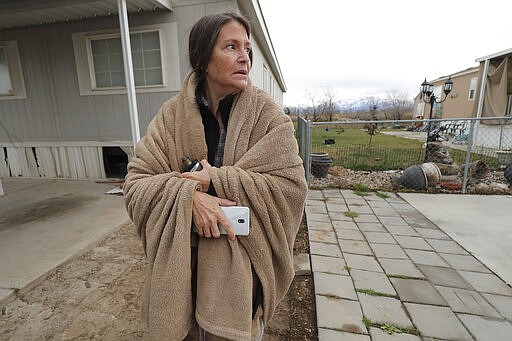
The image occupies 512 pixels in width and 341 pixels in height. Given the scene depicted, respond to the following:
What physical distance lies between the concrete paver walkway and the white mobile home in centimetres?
343

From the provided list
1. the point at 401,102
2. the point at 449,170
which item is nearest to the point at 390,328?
the point at 449,170

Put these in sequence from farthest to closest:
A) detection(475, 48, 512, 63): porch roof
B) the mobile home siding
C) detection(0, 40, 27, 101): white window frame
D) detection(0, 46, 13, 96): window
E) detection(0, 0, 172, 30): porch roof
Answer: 1. detection(475, 48, 512, 63): porch roof
2. detection(0, 46, 13, 96): window
3. detection(0, 40, 27, 101): white window frame
4. the mobile home siding
5. detection(0, 0, 172, 30): porch roof

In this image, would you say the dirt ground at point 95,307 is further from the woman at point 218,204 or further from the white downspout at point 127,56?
the white downspout at point 127,56

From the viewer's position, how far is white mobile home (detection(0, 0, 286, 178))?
4.06 m

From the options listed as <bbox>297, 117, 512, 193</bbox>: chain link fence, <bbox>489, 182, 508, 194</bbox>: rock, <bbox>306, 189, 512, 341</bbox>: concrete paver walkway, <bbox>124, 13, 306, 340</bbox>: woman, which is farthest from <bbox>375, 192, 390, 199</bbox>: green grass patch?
<bbox>124, 13, 306, 340</bbox>: woman

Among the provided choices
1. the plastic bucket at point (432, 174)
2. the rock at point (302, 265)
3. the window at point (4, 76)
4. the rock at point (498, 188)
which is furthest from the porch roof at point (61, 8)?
the rock at point (498, 188)

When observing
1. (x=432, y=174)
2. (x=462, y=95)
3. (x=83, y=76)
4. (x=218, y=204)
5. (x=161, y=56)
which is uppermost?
(x=462, y=95)

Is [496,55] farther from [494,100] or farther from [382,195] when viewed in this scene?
[382,195]

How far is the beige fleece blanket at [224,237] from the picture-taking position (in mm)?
791

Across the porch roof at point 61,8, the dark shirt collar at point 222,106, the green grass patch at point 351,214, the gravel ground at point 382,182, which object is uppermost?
the porch roof at point 61,8

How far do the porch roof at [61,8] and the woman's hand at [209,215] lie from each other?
4.10 m

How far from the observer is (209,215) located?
30.5 inches

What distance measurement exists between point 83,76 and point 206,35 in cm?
496

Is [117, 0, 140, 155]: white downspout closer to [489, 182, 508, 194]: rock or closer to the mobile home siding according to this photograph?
the mobile home siding
